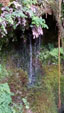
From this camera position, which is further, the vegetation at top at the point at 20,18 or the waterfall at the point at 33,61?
the waterfall at the point at 33,61

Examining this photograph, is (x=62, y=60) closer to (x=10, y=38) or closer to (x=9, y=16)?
(x=10, y=38)

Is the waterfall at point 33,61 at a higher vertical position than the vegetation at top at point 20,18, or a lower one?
lower

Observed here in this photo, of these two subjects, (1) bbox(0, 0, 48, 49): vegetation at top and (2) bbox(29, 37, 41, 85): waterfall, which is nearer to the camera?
(1) bbox(0, 0, 48, 49): vegetation at top

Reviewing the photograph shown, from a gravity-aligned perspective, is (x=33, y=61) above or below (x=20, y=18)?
below

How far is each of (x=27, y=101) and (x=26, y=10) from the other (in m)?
2.06

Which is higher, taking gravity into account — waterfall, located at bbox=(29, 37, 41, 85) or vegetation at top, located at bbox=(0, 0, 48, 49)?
vegetation at top, located at bbox=(0, 0, 48, 49)

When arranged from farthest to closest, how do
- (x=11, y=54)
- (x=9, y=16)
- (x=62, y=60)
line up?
1. (x=62, y=60)
2. (x=11, y=54)
3. (x=9, y=16)

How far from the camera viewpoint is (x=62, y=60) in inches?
231

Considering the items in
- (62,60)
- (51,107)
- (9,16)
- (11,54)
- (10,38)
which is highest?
(9,16)

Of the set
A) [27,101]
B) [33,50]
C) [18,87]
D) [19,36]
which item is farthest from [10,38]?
[27,101]

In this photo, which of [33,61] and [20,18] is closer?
[20,18]

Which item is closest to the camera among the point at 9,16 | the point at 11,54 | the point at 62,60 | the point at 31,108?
the point at 9,16

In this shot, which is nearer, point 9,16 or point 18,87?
point 9,16

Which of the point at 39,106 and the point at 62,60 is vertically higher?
the point at 62,60
